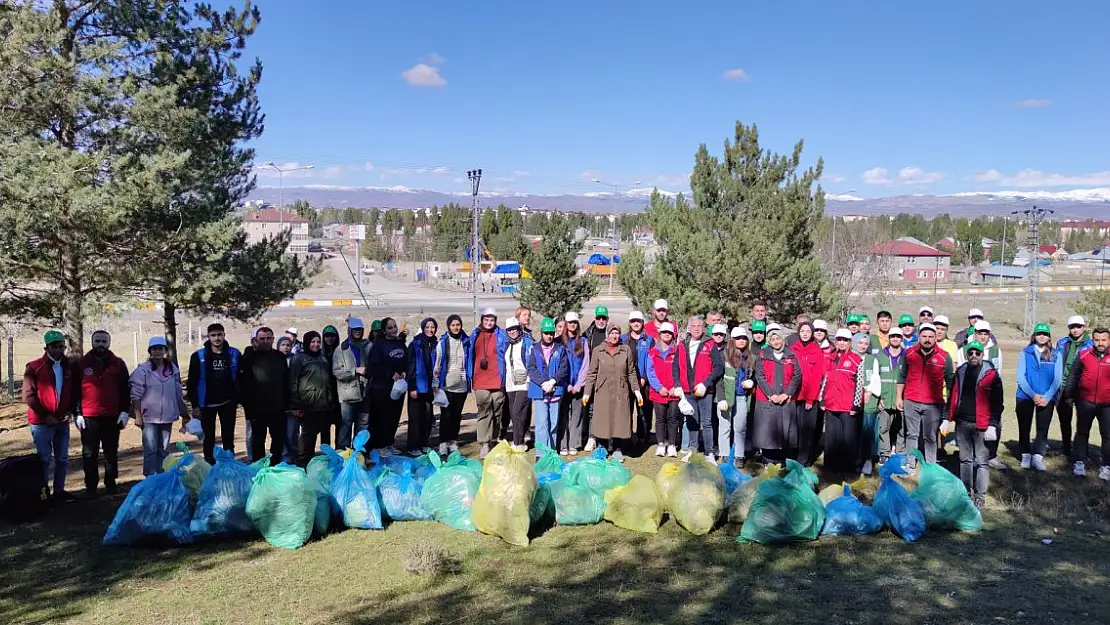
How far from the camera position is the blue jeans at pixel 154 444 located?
7289 mm

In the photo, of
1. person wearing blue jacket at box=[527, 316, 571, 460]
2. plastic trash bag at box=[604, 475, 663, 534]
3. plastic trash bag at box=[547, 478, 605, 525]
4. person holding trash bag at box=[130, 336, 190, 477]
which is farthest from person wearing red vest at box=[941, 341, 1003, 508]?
person holding trash bag at box=[130, 336, 190, 477]

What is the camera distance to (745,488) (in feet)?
20.7

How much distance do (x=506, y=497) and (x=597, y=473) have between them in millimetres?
1111

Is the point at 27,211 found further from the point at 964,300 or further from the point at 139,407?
the point at 964,300

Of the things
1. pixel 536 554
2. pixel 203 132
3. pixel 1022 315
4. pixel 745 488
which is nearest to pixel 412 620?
pixel 536 554

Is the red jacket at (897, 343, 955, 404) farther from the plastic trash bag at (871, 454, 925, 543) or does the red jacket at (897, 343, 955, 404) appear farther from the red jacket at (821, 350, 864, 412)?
the plastic trash bag at (871, 454, 925, 543)

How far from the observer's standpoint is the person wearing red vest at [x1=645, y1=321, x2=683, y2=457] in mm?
8523

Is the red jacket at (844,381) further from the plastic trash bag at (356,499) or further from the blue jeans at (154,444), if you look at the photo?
the blue jeans at (154,444)

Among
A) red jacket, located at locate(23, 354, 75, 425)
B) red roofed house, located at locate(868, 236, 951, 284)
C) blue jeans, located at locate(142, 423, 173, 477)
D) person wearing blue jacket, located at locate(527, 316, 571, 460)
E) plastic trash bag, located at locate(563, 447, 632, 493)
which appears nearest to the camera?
plastic trash bag, located at locate(563, 447, 632, 493)

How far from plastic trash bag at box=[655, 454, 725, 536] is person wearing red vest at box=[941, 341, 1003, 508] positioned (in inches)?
101

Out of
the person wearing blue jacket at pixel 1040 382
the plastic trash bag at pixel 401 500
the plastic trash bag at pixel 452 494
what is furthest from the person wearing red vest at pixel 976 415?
the plastic trash bag at pixel 401 500

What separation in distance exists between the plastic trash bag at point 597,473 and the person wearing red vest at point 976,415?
123 inches

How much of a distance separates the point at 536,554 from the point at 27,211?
32.3ft

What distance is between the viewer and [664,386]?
28.1 feet
